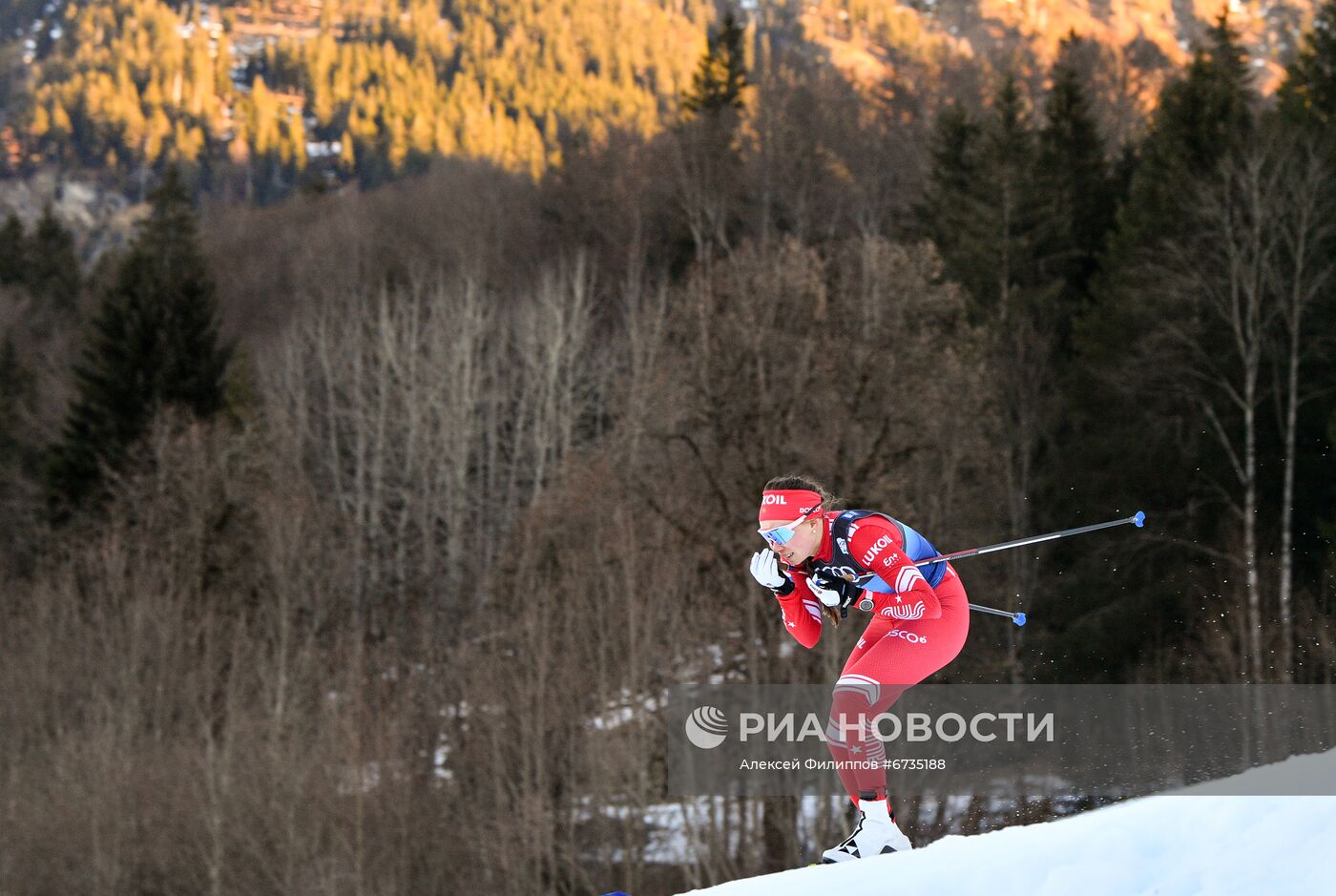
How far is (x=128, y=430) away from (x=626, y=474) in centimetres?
1726

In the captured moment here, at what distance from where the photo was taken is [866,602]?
20.5ft

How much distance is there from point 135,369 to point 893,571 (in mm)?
36336

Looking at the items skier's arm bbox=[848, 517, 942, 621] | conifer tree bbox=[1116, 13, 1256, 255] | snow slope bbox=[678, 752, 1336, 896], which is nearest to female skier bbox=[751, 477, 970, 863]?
skier's arm bbox=[848, 517, 942, 621]

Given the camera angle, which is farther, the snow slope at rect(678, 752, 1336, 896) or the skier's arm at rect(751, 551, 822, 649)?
the skier's arm at rect(751, 551, 822, 649)

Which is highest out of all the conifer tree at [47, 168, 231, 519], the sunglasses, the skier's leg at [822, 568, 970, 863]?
the conifer tree at [47, 168, 231, 519]

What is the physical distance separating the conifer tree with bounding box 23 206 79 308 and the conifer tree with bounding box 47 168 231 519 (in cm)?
2099

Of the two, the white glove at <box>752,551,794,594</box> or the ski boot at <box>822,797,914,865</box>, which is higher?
the white glove at <box>752,551,794,594</box>

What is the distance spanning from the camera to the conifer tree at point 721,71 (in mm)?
52531

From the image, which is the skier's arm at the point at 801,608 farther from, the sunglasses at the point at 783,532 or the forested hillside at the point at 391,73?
the forested hillside at the point at 391,73

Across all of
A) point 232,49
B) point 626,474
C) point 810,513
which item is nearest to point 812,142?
point 626,474

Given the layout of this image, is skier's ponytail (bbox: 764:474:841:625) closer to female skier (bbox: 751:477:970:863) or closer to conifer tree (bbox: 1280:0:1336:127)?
female skier (bbox: 751:477:970:863)

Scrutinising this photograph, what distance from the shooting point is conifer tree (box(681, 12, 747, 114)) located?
5253cm

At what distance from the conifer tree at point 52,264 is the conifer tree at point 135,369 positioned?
68.9 ft

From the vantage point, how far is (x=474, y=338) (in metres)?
39.8
